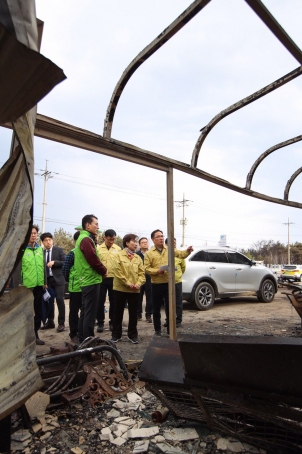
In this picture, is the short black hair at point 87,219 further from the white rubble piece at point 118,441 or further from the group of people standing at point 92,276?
the white rubble piece at point 118,441

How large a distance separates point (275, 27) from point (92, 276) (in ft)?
11.9

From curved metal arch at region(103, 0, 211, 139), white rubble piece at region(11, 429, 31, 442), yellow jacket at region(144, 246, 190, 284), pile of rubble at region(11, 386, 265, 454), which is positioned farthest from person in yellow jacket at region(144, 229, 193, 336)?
white rubble piece at region(11, 429, 31, 442)

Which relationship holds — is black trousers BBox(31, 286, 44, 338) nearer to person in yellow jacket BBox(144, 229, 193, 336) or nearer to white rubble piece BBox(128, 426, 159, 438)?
person in yellow jacket BBox(144, 229, 193, 336)

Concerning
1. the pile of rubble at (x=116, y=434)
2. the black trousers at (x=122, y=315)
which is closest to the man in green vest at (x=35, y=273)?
the black trousers at (x=122, y=315)

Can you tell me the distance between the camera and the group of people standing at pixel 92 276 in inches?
194

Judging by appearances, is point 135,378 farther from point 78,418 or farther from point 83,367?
point 78,418

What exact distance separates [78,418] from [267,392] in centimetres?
168

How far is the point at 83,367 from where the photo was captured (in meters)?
3.45

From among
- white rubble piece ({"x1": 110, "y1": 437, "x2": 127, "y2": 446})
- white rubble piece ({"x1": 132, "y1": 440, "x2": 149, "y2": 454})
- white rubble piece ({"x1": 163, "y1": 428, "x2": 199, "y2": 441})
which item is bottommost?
white rubble piece ({"x1": 110, "y1": 437, "x2": 127, "y2": 446})

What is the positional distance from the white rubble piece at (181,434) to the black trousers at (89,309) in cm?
225

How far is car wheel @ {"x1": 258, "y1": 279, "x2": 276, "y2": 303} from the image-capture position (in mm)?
10985

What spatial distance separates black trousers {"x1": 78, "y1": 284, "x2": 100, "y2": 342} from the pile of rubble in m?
1.62

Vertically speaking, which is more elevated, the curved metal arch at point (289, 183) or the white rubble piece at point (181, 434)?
the curved metal arch at point (289, 183)

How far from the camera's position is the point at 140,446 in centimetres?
255
